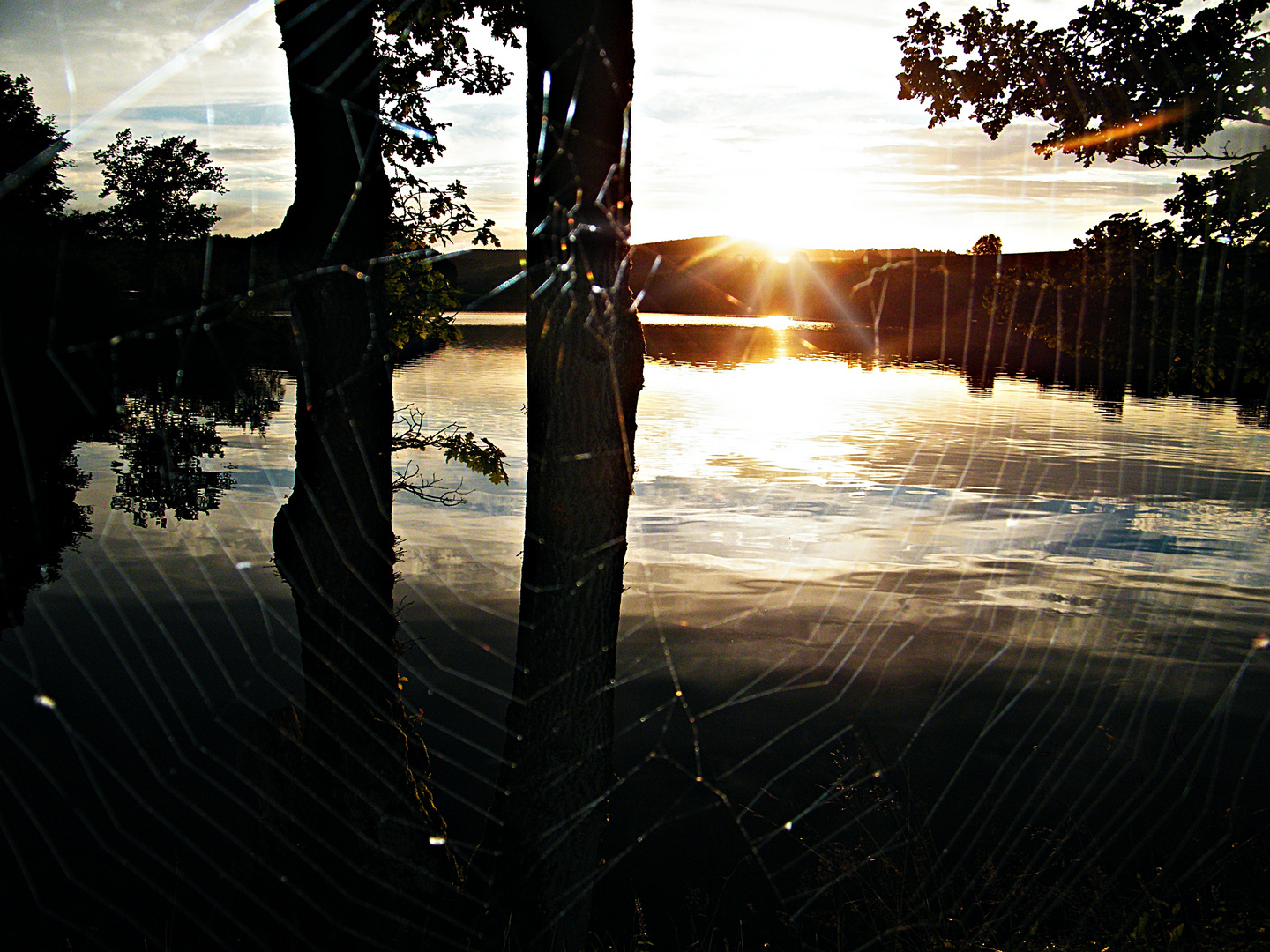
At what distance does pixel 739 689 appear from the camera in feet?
27.8

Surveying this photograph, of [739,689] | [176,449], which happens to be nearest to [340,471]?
[739,689]

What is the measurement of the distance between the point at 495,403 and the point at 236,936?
22.4m

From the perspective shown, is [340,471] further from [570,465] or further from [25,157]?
[25,157]

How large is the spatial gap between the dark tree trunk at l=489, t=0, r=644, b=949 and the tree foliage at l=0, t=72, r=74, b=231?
21.6 metres

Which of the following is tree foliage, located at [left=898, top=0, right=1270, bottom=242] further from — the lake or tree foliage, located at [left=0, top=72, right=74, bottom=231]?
tree foliage, located at [left=0, top=72, right=74, bottom=231]

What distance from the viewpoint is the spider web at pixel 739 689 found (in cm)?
441

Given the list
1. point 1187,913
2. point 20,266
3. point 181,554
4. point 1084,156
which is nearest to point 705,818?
point 1187,913

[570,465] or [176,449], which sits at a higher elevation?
[570,465]

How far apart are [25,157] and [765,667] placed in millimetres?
28221

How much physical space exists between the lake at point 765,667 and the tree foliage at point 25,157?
418 inches

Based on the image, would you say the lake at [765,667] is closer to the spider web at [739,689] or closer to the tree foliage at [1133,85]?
the spider web at [739,689]

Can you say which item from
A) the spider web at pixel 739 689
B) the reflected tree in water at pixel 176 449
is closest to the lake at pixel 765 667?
the spider web at pixel 739 689

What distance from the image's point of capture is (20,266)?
19.0 m

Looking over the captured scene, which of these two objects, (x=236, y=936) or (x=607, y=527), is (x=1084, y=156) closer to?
(x=607, y=527)
